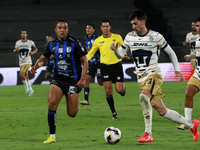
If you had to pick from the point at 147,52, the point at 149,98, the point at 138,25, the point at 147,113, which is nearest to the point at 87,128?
the point at 147,113

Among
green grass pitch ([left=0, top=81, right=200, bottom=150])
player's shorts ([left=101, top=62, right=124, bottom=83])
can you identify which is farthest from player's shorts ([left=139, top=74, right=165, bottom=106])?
player's shorts ([left=101, top=62, right=124, bottom=83])

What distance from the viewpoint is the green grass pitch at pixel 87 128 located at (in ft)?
21.2

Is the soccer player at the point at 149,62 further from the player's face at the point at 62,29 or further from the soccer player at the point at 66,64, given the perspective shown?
the player's face at the point at 62,29

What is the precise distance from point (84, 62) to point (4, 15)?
25.5 meters

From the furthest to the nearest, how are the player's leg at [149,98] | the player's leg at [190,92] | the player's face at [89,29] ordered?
1. the player's face at [89,29]
2. the player's leg at [190,92]
3. the player's leg at [149,98]

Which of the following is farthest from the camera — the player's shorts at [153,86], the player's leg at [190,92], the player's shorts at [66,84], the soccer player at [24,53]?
the soccer player at [24,53]

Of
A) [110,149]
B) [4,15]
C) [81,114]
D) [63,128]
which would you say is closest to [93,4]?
[4,15]

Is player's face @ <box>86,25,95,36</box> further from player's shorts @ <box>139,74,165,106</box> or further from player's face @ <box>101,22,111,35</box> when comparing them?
player's shorts @ <box>139,74,165,106</box>

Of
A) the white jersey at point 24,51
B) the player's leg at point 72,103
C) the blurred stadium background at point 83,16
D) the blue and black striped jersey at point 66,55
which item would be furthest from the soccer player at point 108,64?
the blurred stadium background at point 83,16

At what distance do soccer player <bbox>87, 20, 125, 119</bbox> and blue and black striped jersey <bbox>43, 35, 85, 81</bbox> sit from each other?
290cm

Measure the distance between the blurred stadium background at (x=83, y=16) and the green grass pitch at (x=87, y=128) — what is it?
16680 mm

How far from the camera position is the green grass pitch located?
255 inches

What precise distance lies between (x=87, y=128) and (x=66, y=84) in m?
1.58

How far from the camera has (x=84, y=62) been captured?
7258 mm
